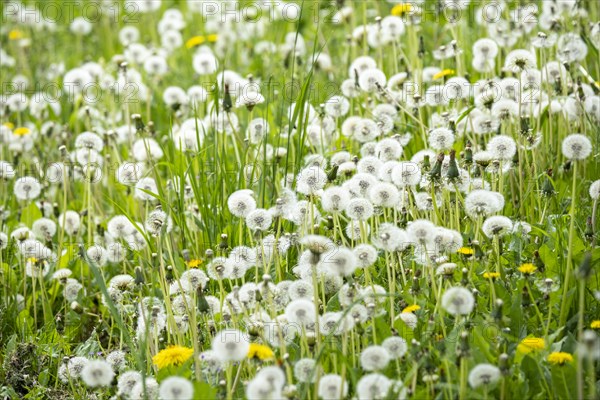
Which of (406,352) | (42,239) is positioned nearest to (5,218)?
(42,239)

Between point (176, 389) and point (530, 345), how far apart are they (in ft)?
3.23

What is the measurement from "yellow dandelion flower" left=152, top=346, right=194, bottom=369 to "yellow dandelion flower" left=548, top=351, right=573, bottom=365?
38.8 inches

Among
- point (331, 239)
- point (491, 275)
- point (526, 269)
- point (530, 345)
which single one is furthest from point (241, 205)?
point (530, 345)

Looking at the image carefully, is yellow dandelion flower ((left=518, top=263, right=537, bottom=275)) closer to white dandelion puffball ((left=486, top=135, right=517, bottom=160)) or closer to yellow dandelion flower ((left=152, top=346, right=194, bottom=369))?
white dandelion puffball ((left=486, top=135, right=517, bottom=160))

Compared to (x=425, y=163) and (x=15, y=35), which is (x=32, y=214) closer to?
(x=425, y=163)

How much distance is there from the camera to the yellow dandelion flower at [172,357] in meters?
2.54

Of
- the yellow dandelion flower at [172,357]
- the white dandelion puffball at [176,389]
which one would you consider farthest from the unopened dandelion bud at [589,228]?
the white dandelion puffball at [176,389]

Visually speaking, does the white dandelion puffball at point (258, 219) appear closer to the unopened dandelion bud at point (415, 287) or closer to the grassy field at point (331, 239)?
the grassy field at point (331, 239)

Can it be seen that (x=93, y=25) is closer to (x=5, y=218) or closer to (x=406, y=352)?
(x=5, y=218)

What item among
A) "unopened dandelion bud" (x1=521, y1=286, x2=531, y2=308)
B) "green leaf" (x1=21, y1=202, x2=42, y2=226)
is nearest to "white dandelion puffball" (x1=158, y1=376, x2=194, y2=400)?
"unopened dandelion bud" (x1=521, y1=286, x2=531, y2=308)

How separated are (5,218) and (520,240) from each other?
221 cm

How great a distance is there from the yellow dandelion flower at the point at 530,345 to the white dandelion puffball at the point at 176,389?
2.99 ft

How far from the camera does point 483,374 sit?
217 centimetres

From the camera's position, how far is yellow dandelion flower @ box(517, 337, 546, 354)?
2.43 meters
